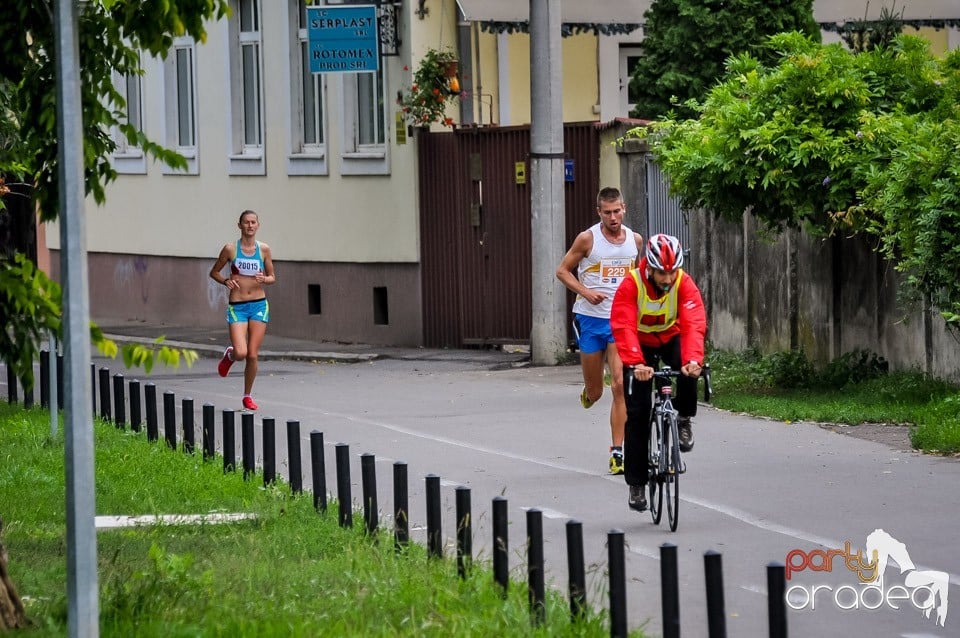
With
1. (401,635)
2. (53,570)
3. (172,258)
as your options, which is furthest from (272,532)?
(172,258)

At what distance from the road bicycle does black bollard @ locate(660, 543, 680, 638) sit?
353 cm

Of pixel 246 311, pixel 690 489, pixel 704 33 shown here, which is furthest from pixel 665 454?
pixel 704 33

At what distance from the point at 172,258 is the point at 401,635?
22.6 m

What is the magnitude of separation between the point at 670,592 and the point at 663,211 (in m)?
13.8

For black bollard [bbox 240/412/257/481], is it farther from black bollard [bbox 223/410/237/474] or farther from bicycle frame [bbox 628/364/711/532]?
bicycle frame [bbox 628/364/711/532]

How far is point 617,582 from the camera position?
651 centimetres

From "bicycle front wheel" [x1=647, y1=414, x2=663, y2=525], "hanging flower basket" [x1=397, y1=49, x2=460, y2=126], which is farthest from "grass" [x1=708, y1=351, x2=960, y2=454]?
"hanging flower basket" [x1=397, y1=49, x2=460, y2=126]

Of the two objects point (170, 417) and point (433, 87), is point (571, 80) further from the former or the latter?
point (170, 417)

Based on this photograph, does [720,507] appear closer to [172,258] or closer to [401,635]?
[401,635]

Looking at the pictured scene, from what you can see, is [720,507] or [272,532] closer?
[272,532]

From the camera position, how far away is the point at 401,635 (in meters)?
6.88

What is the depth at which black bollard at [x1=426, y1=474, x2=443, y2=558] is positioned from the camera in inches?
324

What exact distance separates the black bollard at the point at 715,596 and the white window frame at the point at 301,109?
1921 cm

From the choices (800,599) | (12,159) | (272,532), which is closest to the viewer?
(800,599)
